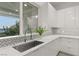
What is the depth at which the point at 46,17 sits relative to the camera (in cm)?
312

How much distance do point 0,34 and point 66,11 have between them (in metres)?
3.01

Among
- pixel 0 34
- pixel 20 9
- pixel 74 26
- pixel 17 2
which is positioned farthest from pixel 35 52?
pixel 74 26

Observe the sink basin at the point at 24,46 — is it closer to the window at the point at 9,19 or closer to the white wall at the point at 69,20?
the window at the point at 9,19

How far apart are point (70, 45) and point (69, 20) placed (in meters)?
1.21

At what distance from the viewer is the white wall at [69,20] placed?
3407 mm

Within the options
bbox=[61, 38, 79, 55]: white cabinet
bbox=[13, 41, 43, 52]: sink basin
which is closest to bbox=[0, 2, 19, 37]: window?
bbox=[13, 41, 43, 52]: sink basin

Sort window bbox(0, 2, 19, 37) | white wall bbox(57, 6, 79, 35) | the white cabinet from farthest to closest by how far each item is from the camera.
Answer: white wall bbox(57, 6, 79, 35) < the white cabinet < window bbox(0, 2, 19, 37)

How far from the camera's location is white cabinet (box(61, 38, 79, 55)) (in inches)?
111

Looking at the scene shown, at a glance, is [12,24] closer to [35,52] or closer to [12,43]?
[12,43]

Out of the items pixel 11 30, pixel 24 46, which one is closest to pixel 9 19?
pixel 11 30

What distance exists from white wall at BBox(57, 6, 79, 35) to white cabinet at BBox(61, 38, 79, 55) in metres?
0.86

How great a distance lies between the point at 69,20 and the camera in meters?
3.57

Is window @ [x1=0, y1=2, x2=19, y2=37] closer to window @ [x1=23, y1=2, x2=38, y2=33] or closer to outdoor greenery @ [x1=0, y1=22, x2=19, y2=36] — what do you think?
outdoor greenery @ [x1=0, y1=22, x2=19, y2=36]

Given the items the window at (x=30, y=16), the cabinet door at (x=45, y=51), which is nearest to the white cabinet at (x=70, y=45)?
the cabinet door at (x=45, y=51)
